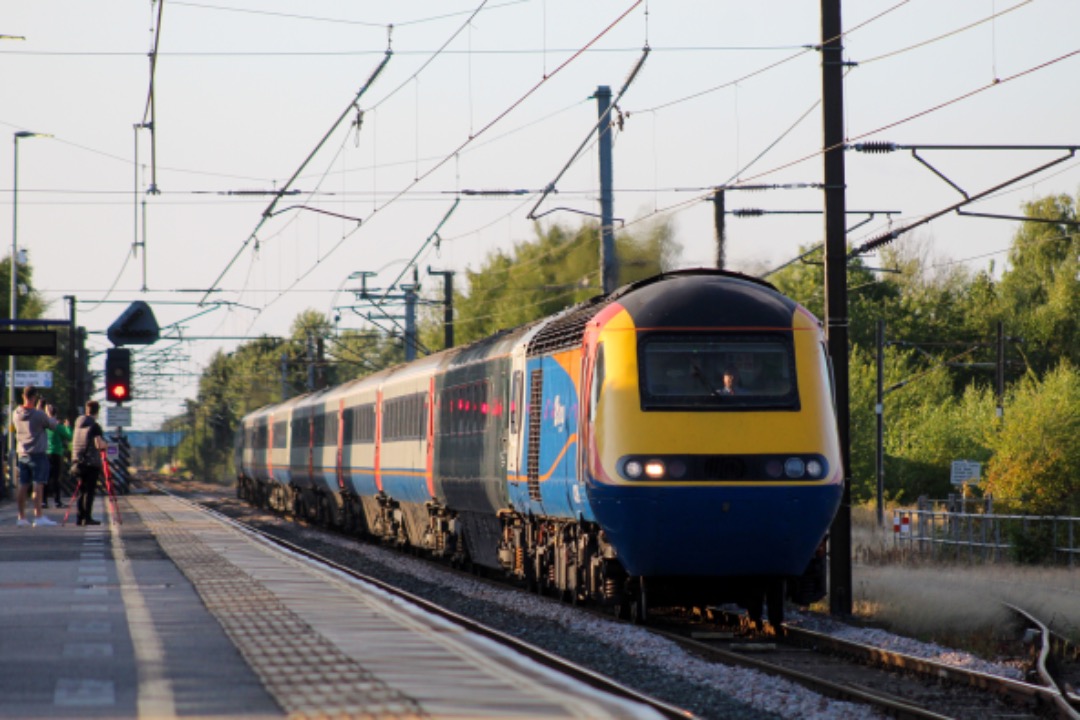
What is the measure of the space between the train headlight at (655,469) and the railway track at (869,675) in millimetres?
1370

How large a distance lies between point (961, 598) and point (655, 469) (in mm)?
5903

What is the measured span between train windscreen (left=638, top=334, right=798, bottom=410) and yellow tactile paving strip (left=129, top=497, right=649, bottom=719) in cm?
284

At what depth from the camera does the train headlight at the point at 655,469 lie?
15109 millimetres

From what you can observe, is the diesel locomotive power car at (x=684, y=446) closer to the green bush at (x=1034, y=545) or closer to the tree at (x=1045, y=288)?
the green bush at (x=1034, y=545)

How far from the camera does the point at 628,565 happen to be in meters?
15.6

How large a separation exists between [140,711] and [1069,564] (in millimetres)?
25398

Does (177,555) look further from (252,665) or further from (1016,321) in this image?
(1016,321)

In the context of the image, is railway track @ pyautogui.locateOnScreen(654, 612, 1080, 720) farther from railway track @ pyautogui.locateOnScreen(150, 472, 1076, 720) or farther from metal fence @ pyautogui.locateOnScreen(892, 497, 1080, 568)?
metal fence @ pyautogui.locateOnScreen(892, 497, 1080, 568)

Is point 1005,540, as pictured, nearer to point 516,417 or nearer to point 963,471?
point 963,471

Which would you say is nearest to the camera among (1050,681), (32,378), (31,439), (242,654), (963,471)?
(242,654)

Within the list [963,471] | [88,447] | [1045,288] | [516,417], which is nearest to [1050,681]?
[516,417]

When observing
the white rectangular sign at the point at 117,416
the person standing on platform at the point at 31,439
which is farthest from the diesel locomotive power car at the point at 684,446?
the white rectangular sign at the point at 117,416

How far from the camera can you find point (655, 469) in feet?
49.6

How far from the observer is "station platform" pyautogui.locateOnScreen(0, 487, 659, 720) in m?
8.84
